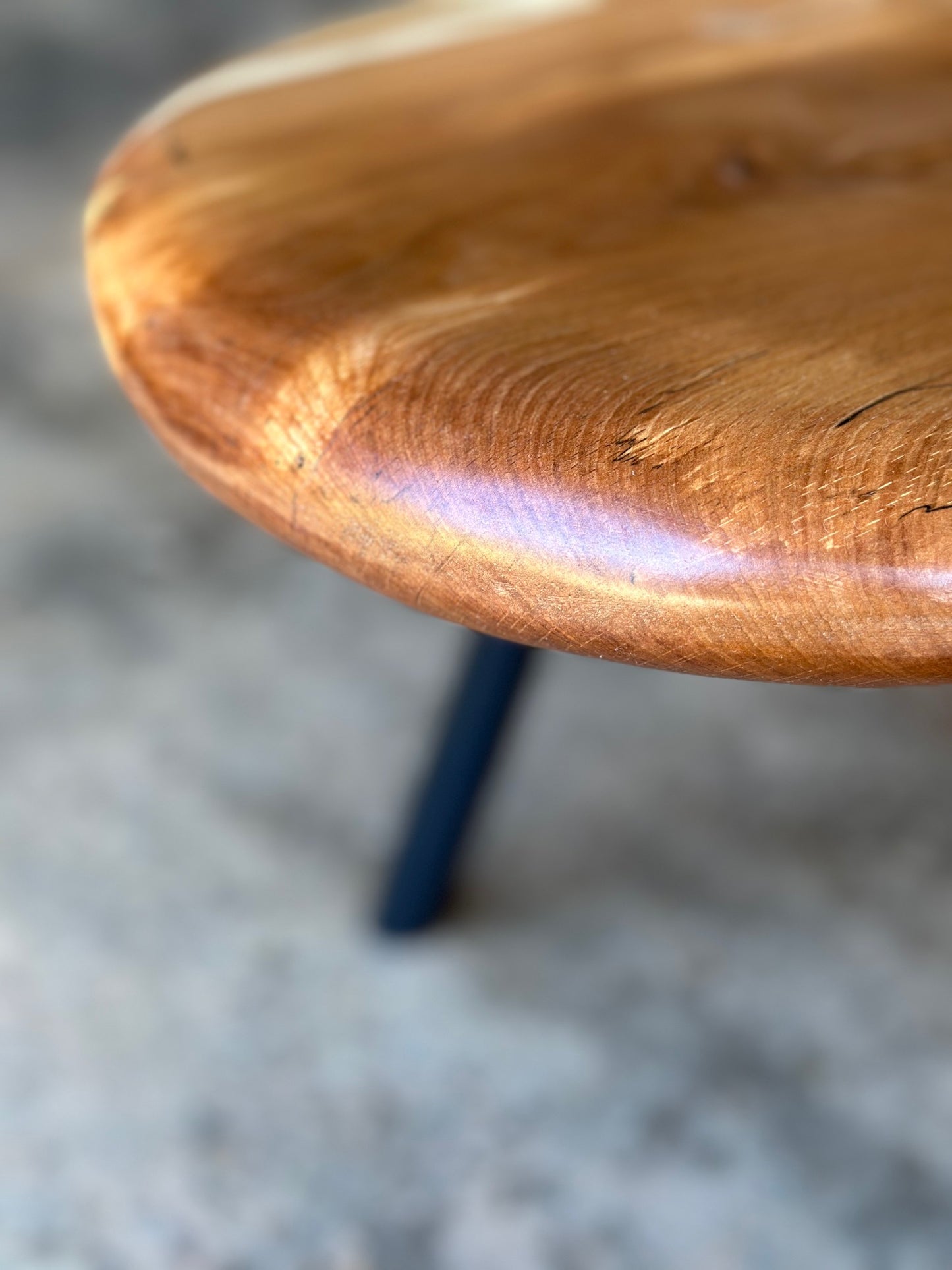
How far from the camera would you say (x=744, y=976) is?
63 cm

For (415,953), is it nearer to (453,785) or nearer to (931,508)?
(453,785)

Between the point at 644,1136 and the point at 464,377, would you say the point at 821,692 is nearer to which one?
the point at 644,1136

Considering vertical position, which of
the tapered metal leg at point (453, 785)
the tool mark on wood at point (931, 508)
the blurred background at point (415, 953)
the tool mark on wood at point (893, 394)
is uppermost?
the tool mark on wood at point (893, 394)

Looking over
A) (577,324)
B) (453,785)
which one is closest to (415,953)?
(453,785)

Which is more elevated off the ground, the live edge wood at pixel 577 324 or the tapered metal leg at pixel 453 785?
the live edge wood at pixel 577 324

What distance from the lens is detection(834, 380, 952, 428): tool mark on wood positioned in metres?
0.30

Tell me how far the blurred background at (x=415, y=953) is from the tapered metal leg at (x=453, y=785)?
26mm

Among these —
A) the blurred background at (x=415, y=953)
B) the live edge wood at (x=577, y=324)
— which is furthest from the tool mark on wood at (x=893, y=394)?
the blurred background at (x=415, y=953)

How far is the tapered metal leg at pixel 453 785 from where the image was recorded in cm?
55

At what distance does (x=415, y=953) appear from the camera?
0.64 meters

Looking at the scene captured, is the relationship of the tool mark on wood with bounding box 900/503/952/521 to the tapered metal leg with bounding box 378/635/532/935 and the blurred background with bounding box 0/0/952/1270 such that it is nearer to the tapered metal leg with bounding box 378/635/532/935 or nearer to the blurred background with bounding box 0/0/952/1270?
the tapered metal leg with bounding box 378/635/532/935

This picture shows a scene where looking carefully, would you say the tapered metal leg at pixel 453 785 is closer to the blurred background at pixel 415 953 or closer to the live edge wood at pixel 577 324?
the blurred background at pixel 415 953

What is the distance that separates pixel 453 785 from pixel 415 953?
102 mm

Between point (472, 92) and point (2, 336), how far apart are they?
70 cm
